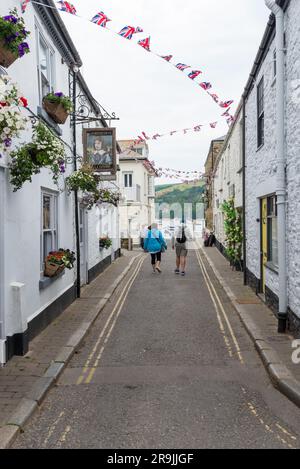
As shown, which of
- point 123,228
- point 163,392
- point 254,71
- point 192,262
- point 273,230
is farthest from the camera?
point 123,228

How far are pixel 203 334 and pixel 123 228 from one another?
2574 cm

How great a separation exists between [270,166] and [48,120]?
473 cm

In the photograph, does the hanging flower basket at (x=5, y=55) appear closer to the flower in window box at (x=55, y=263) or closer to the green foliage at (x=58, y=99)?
the green foliage at (x=58, y=99)

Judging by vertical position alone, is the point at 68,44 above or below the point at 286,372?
above

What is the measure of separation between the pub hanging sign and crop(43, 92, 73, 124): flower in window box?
2.67 m

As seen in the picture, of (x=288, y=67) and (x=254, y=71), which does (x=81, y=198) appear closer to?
(x=254, y=71)

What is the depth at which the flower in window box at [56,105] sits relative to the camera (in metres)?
8.30

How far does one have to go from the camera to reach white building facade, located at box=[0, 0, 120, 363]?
6.35 m

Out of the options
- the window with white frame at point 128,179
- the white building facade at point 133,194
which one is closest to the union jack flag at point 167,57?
the white building facade at point 133,194

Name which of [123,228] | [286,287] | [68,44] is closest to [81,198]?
[68,44]

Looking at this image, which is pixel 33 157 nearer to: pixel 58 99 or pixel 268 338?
pixel 58 99

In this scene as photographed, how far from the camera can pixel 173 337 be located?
7910 millimetres

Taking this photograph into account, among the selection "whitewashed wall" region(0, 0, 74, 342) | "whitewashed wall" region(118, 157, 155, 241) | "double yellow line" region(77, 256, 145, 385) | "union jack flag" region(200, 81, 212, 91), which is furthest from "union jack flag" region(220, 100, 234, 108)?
"whitewashed wall" region(118, 157, 155, 241)
